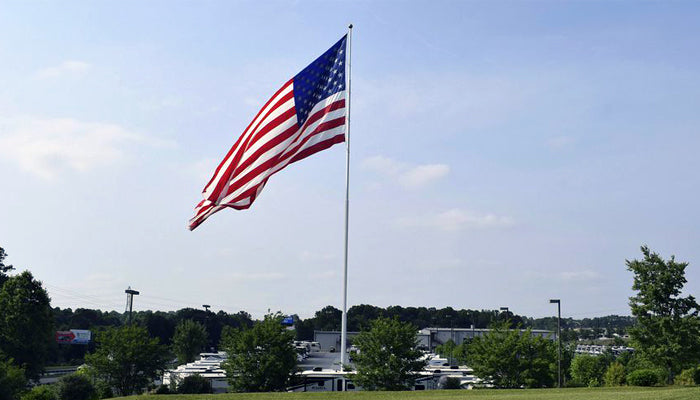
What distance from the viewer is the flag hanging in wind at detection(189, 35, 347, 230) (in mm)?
22531

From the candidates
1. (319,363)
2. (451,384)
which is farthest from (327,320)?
(451,384)

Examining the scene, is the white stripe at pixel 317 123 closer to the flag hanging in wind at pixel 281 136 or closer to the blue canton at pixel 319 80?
the flag hanging in wind at pixel 281 136

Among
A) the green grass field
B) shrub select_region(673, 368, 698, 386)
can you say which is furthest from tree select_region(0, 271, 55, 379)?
shrub select_region(673, 368, 698, 386)

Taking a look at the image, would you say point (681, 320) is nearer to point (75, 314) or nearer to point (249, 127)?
point (249, 127)

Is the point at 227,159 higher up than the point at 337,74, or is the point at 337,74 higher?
the point at 337,74

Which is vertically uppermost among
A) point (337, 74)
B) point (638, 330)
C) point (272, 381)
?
point (337, 74)

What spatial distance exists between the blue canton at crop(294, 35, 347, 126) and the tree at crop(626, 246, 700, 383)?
763 inches

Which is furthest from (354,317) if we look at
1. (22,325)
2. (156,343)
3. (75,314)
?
(156,343)

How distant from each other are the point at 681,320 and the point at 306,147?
21.4 m

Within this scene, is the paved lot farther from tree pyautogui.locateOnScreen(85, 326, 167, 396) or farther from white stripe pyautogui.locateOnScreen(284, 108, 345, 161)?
white stripe pyautogui.locateOnScreen(284, 108, 345, 161)

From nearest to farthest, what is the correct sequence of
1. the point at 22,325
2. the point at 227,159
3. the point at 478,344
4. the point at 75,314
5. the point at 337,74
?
the point at 227,159 → the point at 337,74 → the point at 478,344 → the point at 22,325 → the point at 75,314

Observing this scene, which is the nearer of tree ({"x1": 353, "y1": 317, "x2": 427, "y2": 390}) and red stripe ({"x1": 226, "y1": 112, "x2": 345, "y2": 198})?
red stripe ({"x1": 226, "y1": 112, "x2": 345, "y2": 198})

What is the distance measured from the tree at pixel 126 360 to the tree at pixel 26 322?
1020 inches

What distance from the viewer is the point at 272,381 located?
3369cm
